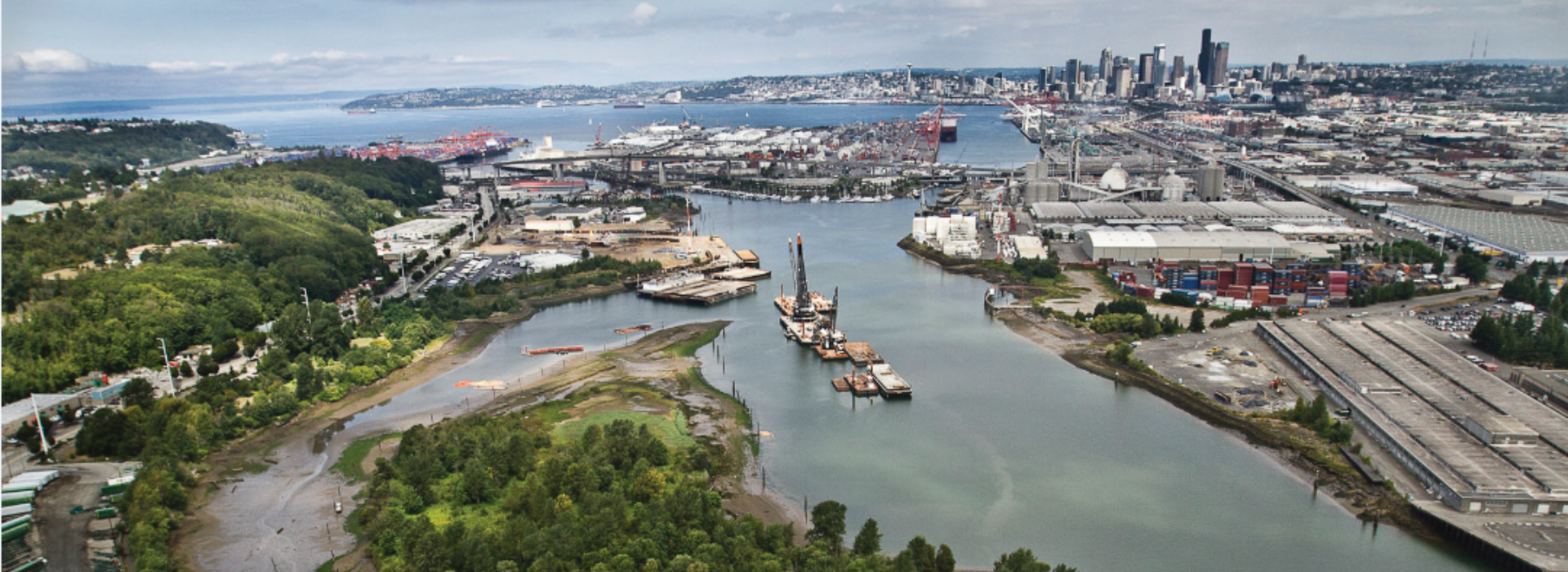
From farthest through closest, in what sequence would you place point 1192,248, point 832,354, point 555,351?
1. point 1192,248
2. point 555,351
3. point 832,354

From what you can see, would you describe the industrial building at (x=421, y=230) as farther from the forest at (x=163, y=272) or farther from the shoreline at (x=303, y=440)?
the shoreline at (x=303, y=440)

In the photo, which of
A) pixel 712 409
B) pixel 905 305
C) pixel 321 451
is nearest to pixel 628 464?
pixel 712 409

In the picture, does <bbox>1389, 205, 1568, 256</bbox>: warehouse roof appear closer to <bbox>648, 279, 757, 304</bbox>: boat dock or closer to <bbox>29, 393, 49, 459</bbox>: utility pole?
<bbox>648, 279, 757, 304</bbox>: boat dock

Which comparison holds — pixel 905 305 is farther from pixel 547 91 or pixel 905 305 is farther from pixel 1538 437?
pixel 547 91

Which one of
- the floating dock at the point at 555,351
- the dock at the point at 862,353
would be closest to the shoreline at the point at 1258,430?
the dock at the point at 862,353

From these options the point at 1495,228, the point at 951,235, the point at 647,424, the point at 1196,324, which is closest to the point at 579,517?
the point at 647,424

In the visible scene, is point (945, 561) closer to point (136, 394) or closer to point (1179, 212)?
point (136, 394)
